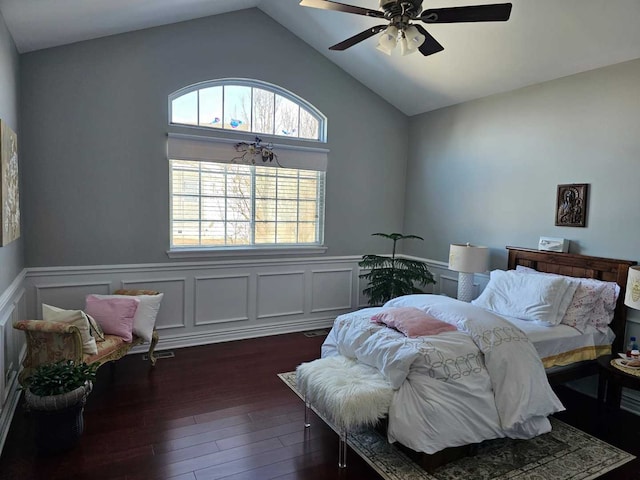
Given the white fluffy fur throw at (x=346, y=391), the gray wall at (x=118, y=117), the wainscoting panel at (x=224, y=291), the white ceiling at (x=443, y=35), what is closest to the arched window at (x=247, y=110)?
the gray wall at (x=118, y=117)

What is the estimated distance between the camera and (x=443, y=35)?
12.5 feet

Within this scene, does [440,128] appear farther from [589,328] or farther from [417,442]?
[417,442]

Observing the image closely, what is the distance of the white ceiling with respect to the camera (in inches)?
119

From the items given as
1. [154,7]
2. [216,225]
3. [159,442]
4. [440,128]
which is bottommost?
[159,442]

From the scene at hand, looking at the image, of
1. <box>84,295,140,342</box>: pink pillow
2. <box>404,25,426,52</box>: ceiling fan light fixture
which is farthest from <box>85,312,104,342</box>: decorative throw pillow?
<box>404,25,426,52</box>: ceiling fan light fixture

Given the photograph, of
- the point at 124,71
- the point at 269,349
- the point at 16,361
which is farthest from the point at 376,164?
the point at 16,361

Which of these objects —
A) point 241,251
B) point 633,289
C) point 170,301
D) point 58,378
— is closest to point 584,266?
point 633,289

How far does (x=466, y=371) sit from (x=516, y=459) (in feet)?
2.19

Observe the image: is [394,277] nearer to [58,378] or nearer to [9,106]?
[58,378]

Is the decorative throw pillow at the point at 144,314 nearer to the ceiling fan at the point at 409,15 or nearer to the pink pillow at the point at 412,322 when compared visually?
the pink pillow at the point at 412,322

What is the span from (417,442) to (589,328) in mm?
1926

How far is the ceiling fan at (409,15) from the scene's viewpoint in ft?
7.39

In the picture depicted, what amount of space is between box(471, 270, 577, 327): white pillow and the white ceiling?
188cm

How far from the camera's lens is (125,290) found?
3.90 meters
